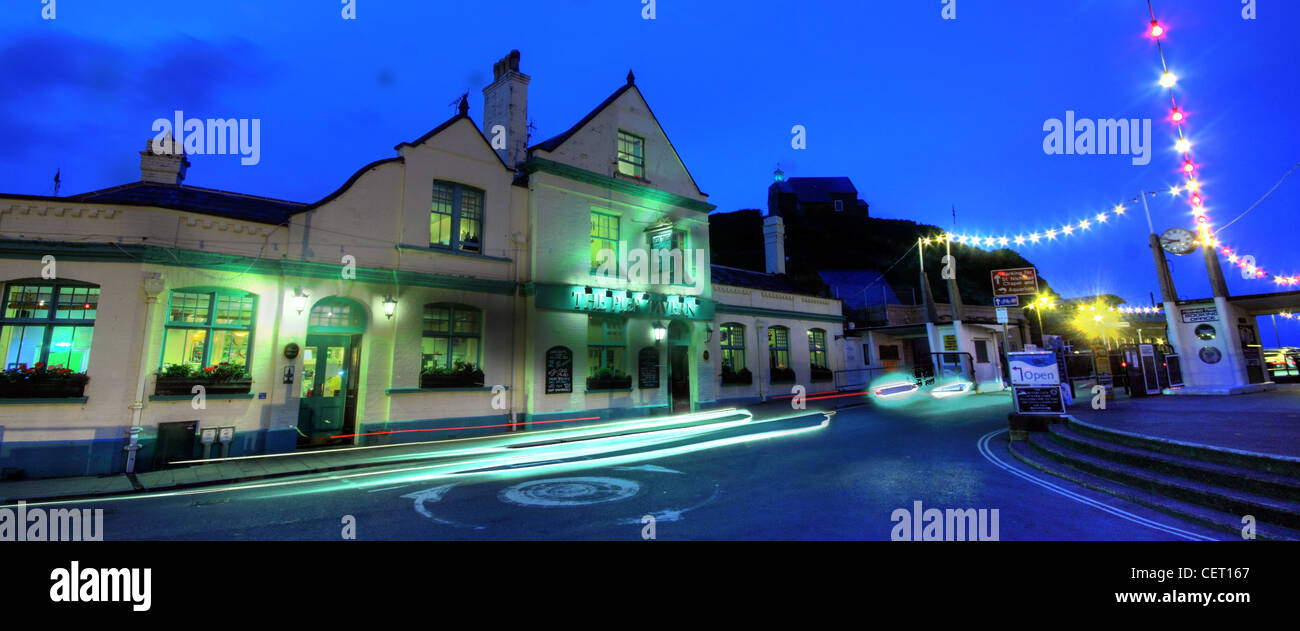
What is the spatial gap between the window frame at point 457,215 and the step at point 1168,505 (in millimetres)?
13829

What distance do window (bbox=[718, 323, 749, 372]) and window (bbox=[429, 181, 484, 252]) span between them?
10.5 m

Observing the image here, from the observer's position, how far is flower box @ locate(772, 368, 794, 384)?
71.4 feet

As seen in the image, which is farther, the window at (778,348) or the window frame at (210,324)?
the window at (778,348)

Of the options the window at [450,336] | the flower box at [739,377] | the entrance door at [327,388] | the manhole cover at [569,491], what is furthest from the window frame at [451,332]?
the flower box at [739,377]

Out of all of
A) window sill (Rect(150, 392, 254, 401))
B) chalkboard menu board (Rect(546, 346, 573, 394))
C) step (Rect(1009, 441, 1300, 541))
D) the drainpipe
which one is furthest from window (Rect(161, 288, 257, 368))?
step (Rect(1009, 441, 1300, 541))

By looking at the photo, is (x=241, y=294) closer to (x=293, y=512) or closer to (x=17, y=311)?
(x=17, y=311)

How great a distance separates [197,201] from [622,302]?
36.6ft

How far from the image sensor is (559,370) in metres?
15.0

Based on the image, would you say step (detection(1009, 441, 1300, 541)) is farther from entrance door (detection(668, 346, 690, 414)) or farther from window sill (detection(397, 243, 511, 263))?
window sill (detection(397, 243, 511, 263))

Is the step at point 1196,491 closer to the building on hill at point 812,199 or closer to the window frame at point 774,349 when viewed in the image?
the window frame at point 774,349

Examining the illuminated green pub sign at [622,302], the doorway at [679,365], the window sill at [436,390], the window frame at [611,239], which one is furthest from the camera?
the doorway at [679,365]

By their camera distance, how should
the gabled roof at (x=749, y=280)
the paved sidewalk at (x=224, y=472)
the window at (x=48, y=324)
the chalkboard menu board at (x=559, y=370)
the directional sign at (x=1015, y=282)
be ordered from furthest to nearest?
1. the gabled roof at (x=749, y=280)
2. the directional sign at (x=1015, y=282)
3. the chalkboard menu board at (x=559, y=370)
4. the window at (x=48, y=324)
5. the paved sidewalk at (x=224, y=472)

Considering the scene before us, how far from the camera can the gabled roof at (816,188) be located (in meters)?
72.1

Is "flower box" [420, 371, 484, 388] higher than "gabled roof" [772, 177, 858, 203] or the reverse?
the reverse
